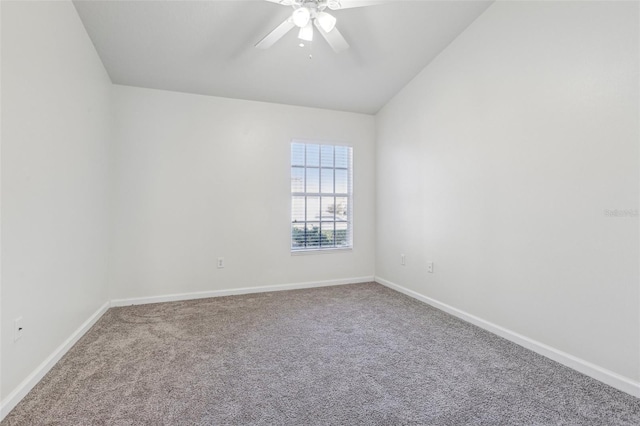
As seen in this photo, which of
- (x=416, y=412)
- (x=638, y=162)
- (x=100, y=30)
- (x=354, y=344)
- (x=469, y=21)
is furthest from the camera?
(x=469, y=21)

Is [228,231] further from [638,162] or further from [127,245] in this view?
[638,162]

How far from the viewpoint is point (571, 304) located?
211 cm

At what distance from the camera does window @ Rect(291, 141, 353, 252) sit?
4160 mm

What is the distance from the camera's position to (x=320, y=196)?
428cm

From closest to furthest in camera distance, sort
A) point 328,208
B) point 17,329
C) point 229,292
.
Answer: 1. point 17,329
2. point 229,292
3. point 328,208

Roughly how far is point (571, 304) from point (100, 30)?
13.9ft

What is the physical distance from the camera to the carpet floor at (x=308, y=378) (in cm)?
158

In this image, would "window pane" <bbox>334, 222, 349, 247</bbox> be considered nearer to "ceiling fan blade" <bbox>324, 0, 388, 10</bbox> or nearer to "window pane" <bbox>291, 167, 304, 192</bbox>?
"window pane" <bbox>291, 167, 304, 192</bbox>

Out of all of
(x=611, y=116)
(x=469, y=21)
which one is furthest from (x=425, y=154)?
(x=611, y=116)

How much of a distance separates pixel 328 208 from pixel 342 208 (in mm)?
219

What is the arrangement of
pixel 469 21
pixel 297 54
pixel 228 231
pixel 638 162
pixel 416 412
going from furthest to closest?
1. pixel 228 231
2. pixel 297 54
3. pixel 469 21
4. pixel 638 162
5. pixel 416 412

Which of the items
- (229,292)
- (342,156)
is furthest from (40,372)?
(342,156)

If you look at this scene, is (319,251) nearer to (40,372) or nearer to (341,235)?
(341,235)

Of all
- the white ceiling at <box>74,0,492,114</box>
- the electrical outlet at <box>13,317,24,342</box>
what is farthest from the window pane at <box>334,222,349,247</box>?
the electrical outlet at <box>13,317,24,342</box>
